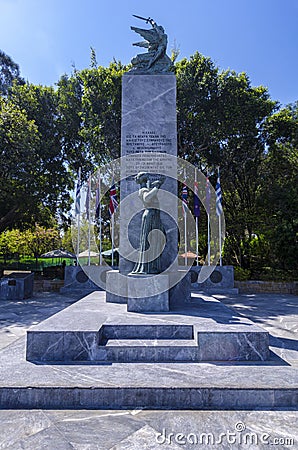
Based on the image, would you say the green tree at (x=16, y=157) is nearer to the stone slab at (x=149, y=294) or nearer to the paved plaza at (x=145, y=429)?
the stone slab at (x=149, y=294)

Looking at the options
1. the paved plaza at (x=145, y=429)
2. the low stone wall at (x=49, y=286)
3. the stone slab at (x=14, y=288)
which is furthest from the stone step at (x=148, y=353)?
the low stone wall at (x=49, y=286)

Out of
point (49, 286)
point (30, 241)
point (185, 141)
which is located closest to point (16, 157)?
point (49, 286)

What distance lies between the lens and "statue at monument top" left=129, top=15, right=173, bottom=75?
8.20 metres

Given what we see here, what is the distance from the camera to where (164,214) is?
25.3 feet

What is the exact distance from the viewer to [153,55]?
27.0 feet

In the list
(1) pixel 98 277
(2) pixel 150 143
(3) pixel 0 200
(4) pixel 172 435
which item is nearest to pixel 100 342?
(4) pixel 172 435

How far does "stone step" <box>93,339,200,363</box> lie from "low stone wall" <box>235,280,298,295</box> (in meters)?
11.0

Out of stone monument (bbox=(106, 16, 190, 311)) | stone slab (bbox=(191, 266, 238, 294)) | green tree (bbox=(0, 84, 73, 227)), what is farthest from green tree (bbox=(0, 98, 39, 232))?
stone slab (bbox=(191, 266, 238, 294))

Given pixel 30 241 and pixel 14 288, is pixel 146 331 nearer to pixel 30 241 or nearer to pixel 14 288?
pixel 14 288

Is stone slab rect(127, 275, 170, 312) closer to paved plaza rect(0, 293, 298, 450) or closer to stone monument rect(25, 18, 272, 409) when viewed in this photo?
stone monument rect(25, 18, 272, 409)

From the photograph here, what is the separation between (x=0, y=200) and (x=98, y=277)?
6279 millimetres

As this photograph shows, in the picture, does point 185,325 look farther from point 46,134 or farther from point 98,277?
point 46,134

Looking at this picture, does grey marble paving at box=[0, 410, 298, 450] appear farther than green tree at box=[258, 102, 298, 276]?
No

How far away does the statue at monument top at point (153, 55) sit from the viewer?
26.9ft
